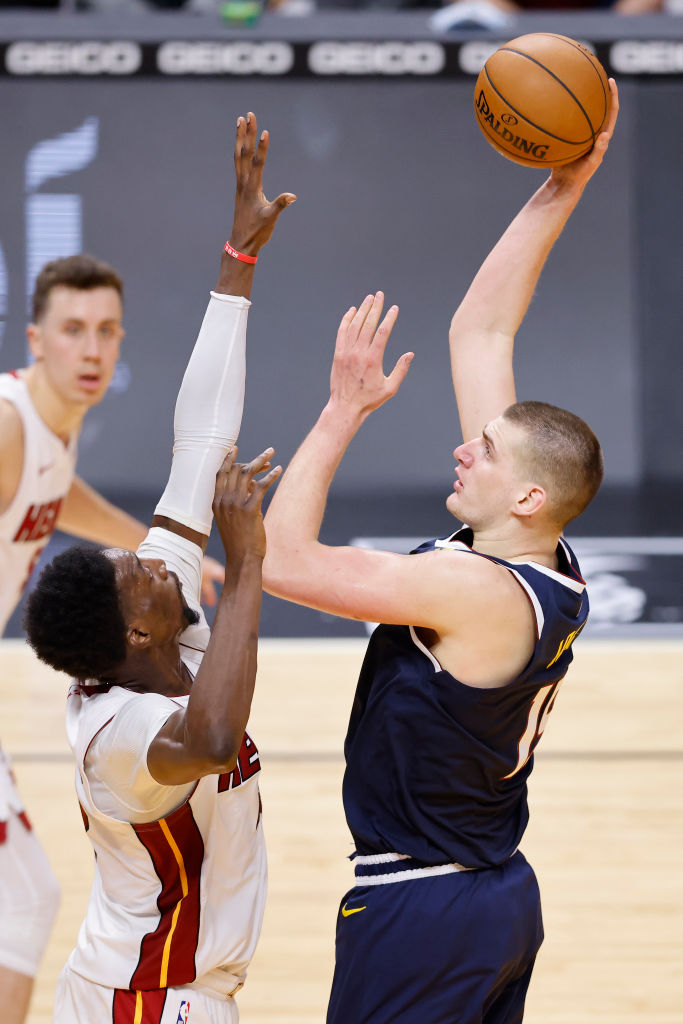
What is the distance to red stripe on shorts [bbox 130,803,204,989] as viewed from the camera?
76.8 inches

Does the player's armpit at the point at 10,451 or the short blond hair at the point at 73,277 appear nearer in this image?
the player's armpit at the point at 10,451

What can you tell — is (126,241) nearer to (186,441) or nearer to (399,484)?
(399,484)

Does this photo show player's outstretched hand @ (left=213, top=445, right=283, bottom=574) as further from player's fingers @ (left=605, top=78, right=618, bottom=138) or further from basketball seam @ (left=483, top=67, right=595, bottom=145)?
player's fingers @ (left=605, top=78, right=618, bottom=138)

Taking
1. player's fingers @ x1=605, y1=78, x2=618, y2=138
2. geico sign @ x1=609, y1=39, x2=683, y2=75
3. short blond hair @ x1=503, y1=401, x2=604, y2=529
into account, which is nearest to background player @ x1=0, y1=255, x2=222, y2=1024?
short blond hair @ x1=503, y1=401, x2=604, y2=529

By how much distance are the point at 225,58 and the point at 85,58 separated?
99cm

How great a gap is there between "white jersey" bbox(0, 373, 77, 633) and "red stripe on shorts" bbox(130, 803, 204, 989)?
150cm

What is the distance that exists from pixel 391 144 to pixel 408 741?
10.2 meters

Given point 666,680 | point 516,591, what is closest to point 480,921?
point 516,591

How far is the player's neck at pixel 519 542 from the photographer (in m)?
2.21

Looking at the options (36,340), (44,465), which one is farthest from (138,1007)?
(36,340)

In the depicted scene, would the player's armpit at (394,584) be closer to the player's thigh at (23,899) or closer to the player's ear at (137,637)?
the player's ear at (137,637)

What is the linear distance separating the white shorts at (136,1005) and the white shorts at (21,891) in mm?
569

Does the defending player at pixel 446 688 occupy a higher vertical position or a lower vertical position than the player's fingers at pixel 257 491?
lower

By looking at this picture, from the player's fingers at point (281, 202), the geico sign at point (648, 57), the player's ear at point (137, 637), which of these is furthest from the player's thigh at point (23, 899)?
the geico sign at point (648, 57)
